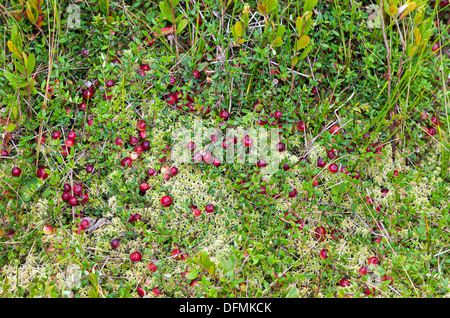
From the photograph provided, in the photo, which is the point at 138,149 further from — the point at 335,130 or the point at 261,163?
the point at 335,130

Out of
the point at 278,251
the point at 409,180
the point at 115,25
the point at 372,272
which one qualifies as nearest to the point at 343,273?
the point at 372,272

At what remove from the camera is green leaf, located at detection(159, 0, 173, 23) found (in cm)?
273

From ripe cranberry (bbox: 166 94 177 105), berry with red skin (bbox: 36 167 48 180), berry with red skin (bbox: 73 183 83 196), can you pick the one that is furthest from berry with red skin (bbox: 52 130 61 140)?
ripe cranberry (bbox: 166 94 177 105)

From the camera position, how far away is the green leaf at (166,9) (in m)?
2.73

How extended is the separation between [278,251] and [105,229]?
4.31 feet

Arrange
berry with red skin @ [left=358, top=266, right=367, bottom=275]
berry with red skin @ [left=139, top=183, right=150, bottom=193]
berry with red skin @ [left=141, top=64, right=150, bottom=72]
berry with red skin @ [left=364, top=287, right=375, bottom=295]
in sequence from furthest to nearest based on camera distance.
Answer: berry with red skin @ [left=141, top=64, right=150, bottom=72], berry with red skin @ [left=139, top=183, right=150, bottom=193], berry with red skin @ [left=358, top=266, right=367, bottom=275], berry with red skin @ [left=364, top=287, right=375, bottom=295]

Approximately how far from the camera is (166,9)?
276 centimetres

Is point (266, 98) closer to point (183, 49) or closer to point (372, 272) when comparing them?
point (183, 49)

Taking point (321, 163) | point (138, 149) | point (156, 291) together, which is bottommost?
point (156, 291)

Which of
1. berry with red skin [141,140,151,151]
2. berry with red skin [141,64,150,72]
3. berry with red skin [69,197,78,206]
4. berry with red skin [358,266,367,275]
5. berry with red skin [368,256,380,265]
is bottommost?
berry with red skin [69,197,78,206]

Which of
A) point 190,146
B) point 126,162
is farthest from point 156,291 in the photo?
point 190,146

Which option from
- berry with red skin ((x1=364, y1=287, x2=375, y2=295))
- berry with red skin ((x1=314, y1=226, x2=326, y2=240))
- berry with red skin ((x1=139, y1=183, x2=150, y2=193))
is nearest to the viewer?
berry with red skin ((x1=364, y1=287, x2=375, y2=295))

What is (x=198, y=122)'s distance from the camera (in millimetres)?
2822

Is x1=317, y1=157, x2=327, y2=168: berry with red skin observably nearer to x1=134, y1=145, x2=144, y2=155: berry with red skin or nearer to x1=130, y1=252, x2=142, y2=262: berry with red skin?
x1=134, y1=145, x2=144, y2=155: berry with red skin
